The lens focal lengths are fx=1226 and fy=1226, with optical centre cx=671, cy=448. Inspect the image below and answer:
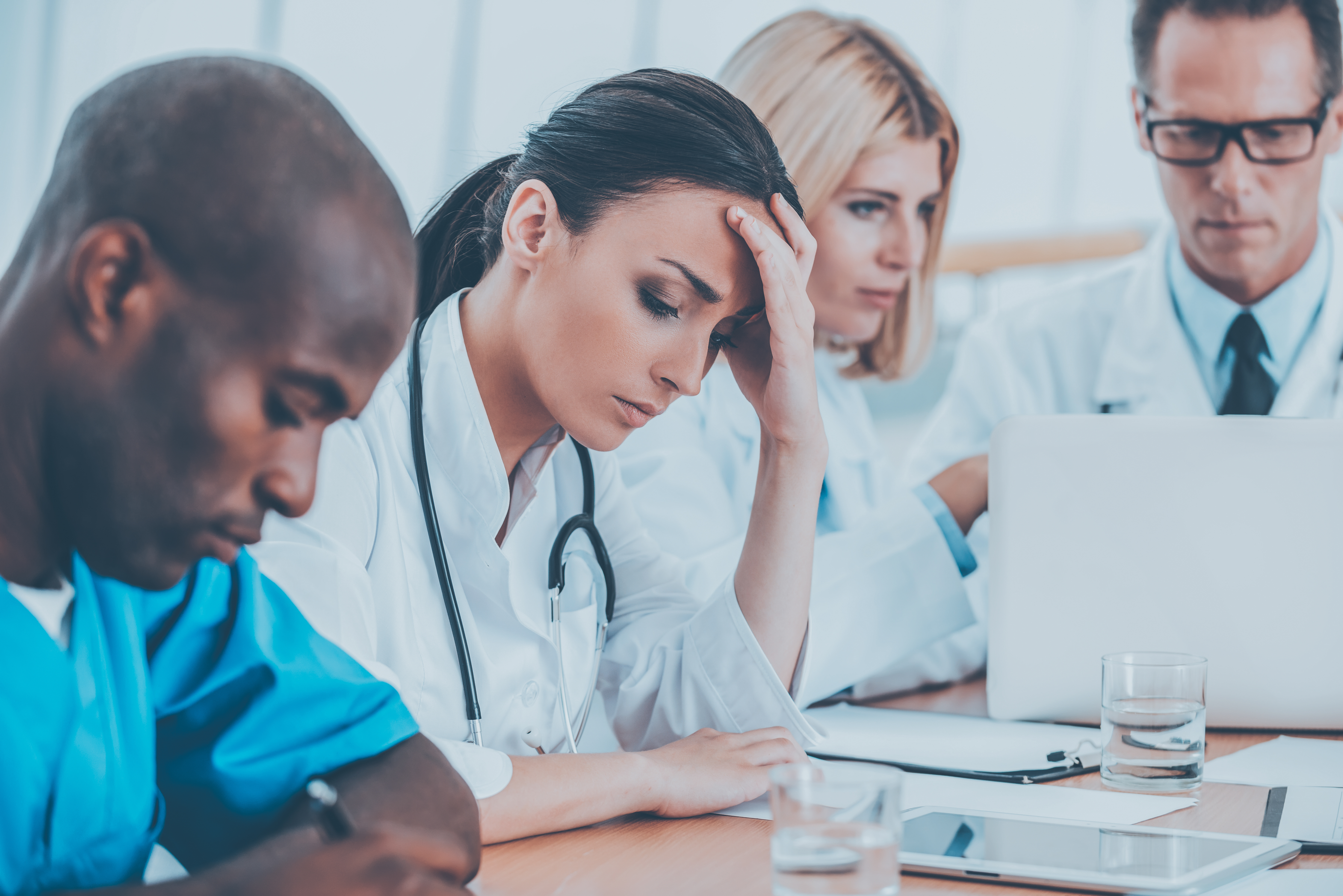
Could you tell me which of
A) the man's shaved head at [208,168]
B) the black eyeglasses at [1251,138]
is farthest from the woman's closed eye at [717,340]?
the black eyeglasses at [1251,138]

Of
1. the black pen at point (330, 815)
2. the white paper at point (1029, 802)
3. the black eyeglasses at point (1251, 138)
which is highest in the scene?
the black eyeglasses at point (1251, 138)

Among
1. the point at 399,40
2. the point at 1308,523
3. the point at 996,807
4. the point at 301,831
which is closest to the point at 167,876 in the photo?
the point at 301,831

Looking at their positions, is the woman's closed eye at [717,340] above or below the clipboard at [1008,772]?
above

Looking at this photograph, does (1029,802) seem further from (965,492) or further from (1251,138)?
(1251,138)

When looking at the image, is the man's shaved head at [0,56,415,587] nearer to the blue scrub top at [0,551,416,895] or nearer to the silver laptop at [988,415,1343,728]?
the blue scrub top at [0,551,416,895]

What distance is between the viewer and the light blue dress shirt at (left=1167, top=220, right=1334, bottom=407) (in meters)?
1.82

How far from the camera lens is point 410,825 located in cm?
74

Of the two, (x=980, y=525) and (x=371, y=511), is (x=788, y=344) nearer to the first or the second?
(x=371, y=511)

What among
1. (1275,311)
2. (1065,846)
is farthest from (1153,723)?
(1275,311)

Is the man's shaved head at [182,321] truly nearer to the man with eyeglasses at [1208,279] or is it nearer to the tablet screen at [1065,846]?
the tablet screen at [1065,846]

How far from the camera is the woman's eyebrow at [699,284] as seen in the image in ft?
3.49

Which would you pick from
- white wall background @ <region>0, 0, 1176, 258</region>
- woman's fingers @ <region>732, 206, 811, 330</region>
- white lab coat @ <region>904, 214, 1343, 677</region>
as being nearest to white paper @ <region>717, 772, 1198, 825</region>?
woman's fingers @ <region>732, 206, 811, 330</region>

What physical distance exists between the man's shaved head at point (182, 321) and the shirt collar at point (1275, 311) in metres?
1.57

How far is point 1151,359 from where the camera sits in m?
1.85
